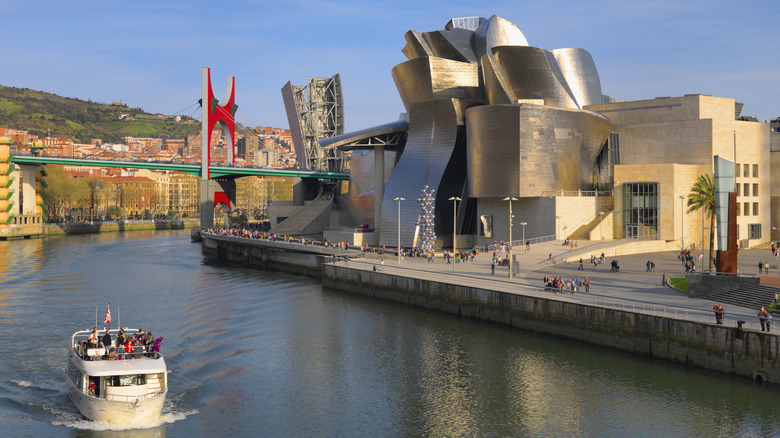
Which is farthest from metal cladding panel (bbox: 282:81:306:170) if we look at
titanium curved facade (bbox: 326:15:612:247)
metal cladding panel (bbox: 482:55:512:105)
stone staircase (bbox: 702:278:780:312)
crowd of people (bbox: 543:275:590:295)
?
stone staircase (bbox: 702:278:780:312)

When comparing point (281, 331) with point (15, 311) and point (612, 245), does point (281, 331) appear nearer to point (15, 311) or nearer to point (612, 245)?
point (15, 311)

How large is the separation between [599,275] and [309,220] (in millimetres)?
55991

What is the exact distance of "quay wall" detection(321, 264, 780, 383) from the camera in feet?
89.8

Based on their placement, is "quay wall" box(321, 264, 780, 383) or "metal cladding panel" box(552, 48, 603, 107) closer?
"quay wall" box(321, 264, 780, 383)

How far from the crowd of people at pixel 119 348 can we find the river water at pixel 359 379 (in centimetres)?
193

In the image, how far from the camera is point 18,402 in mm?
25469

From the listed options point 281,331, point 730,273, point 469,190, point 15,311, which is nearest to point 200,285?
point 15,311

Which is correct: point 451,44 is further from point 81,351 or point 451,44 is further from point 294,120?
point 81,351

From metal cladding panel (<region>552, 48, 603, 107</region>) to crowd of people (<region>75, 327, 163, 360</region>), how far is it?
59.3 m

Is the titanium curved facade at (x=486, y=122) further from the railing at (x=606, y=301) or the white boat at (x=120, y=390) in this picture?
the white boat at (x=120, y=390)

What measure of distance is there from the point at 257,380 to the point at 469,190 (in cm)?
4131

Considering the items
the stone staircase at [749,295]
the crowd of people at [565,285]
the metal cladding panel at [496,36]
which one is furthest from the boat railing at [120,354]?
the metal cladding panel at [496,36]

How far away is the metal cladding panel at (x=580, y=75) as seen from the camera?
76.4 meters

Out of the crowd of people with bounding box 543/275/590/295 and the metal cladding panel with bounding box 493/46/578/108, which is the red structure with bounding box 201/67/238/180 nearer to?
the metal cladding panel with bounding box 493/46/578/108
